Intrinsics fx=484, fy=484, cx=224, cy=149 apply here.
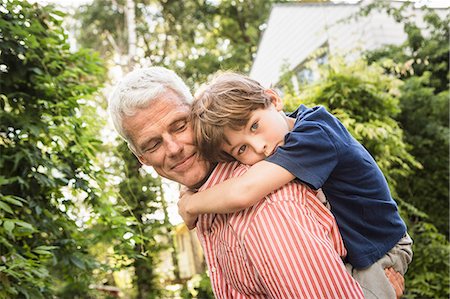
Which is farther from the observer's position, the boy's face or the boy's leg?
the boy's face

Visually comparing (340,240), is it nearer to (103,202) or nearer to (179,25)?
(103,202)

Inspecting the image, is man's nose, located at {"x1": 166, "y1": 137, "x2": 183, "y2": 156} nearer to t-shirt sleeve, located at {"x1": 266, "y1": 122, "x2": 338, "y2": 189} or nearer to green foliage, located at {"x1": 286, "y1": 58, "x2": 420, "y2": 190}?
t-shirt sleeve, located at {"x1": 266, "y1": 122, "x2": 338, "y2": 189}

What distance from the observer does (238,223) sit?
1401 mm

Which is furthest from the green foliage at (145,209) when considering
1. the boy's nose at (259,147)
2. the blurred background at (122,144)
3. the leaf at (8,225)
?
the boy's nose at (259,147)

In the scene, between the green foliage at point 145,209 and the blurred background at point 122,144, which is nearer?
the blurred background at point 122,144

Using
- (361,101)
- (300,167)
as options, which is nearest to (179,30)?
(361,101)

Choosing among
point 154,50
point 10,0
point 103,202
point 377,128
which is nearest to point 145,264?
point 377,128

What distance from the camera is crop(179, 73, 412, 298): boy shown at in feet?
4.68

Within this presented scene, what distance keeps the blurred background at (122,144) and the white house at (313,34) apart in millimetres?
48

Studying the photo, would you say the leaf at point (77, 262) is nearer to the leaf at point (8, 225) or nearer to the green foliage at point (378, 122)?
the leaf at point (8, 225)

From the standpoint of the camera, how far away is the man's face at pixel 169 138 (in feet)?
5.80

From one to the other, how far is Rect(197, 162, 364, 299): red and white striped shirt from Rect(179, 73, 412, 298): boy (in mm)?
53

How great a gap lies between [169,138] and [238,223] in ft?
1.74

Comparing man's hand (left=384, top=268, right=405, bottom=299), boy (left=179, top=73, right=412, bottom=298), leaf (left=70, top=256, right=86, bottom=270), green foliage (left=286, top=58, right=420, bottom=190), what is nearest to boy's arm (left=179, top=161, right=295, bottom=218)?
boy (left=179, top=73, right=412, bottom=298)
